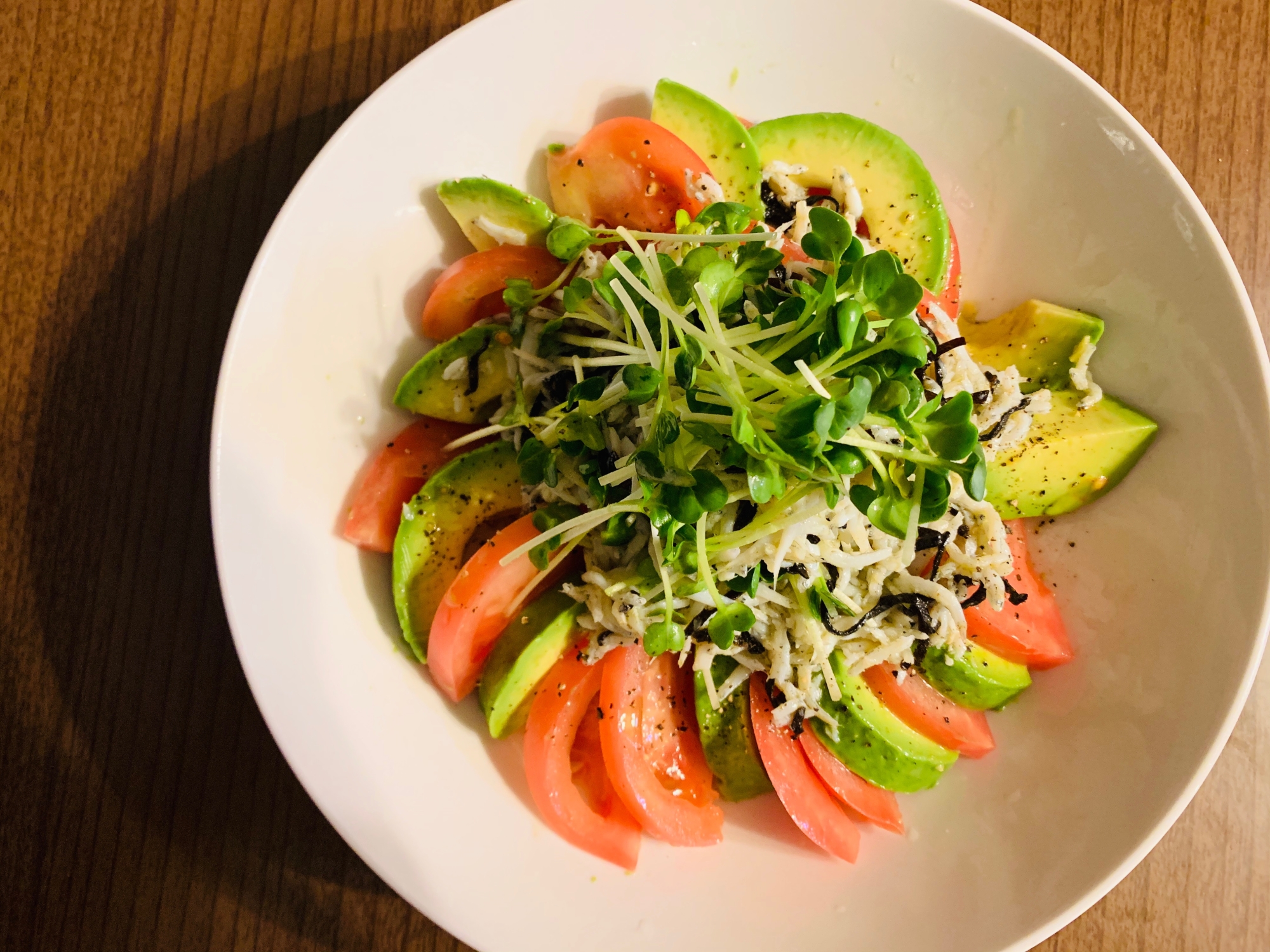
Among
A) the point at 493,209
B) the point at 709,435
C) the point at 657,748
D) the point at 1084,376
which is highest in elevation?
the point at 493,209

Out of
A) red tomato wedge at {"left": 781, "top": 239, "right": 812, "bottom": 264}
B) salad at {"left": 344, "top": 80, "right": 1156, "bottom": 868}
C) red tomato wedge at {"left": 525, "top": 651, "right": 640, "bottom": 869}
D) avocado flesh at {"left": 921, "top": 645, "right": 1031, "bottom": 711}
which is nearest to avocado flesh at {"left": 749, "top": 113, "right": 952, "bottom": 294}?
salad at {"left": 344, "top": 80, "right": 1156, "bottom": 868}

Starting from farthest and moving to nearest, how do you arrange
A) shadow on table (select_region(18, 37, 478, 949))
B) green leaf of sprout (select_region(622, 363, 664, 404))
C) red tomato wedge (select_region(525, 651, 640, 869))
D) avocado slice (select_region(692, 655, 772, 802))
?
shadow on table (select_region(18, 37, 478, 949)) < avocado slice (select_region(692, 655, 772, 802)) < red tomato wedge (select_region(525, 651, 640, 869)) < green leaf of sprout (select_region(622, 363, 664, 404))

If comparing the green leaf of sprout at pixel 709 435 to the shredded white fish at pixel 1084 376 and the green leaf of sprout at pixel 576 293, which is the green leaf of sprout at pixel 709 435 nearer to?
the green leaf of sprout at pixel 576 293

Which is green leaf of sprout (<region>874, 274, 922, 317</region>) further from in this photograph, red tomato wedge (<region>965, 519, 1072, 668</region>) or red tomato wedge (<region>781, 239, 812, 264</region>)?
red tomato wedge (<region>965, 519, 1072, 668</region>)

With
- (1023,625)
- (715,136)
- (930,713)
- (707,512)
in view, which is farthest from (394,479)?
(1023,625)

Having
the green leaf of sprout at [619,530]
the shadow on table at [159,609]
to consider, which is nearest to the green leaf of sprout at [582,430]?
the green leaf of sprout at [619,530]

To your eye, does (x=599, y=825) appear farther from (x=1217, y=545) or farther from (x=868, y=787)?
(x=1217, y=545)

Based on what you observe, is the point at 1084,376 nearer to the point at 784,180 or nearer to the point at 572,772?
the point at 784,180
